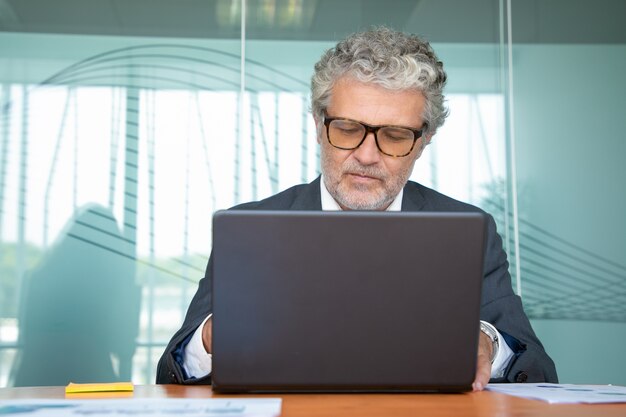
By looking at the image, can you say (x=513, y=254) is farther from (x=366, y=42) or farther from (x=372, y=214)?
(x=372, y=214)

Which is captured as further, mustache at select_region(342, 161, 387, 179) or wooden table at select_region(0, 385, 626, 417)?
mustache at select_region(342, 161, 387, 179)

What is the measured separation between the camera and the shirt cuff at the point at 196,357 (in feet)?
5.45

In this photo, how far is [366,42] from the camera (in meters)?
2.37

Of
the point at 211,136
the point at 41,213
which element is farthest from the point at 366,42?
the point at 41,213

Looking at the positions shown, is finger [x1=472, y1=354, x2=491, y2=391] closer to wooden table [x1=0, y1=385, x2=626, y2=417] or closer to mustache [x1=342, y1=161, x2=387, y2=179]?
wooden table [x1=0, y1=385, x2=626, y2=417]

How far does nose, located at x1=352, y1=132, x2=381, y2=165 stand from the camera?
222 centimetres

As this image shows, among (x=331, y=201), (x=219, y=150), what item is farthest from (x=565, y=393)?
(x=219, y=150)

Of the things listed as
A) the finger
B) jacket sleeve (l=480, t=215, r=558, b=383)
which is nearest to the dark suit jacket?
jacket sleeve (l=480, t=215, r=558, b=383)

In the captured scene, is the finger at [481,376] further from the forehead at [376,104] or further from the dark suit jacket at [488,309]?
the forehead at [376,104]

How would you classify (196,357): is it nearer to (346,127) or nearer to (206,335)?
(206,335)

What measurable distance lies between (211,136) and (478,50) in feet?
4.26

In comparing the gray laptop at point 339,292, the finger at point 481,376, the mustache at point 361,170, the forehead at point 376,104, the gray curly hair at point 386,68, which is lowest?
the finger at point 481,376

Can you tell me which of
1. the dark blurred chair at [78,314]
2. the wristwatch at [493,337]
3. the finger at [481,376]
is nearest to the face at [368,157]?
the wristwatch at [493,337]

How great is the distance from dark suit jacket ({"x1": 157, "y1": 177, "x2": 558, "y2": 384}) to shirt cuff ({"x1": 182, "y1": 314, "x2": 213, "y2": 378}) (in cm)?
2
